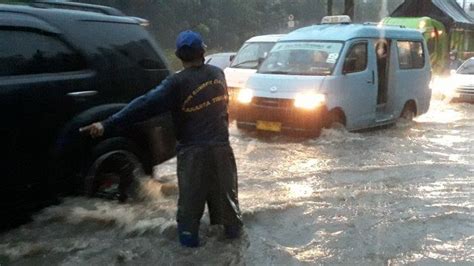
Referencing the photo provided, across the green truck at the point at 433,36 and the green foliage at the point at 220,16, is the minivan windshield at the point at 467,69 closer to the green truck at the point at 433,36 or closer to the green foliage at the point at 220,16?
the green truck at the point at 433,36

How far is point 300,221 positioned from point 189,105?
1963mm

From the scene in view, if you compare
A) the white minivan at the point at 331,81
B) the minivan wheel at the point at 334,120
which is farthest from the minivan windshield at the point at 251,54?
the minivan wheel at the point at 334,120

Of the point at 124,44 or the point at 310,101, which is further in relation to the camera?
the point at 310,101

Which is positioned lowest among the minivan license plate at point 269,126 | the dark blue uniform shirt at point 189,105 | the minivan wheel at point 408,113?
the minivan wheel at point 408,113

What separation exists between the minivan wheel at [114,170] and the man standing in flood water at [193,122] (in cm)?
66

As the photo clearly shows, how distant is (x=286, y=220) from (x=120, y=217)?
1602 millimetres

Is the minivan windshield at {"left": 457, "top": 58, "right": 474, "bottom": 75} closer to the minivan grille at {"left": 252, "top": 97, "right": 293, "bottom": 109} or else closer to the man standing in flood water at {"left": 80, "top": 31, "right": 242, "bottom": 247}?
the minivan grille at {"left": 252, "top": 97, "right": 293, "bottom": 109}

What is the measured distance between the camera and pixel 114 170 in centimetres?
553

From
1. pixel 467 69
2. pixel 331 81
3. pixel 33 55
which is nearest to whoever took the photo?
pixel 33 55

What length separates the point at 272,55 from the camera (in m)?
11.0

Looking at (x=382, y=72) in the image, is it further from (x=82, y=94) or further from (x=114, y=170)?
(x=82, y=94)

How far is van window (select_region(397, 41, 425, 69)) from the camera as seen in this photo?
12.0m

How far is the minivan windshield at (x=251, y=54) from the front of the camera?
13.5 meters

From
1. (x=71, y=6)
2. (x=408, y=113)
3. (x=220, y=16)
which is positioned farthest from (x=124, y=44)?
(x=220, y=16)
